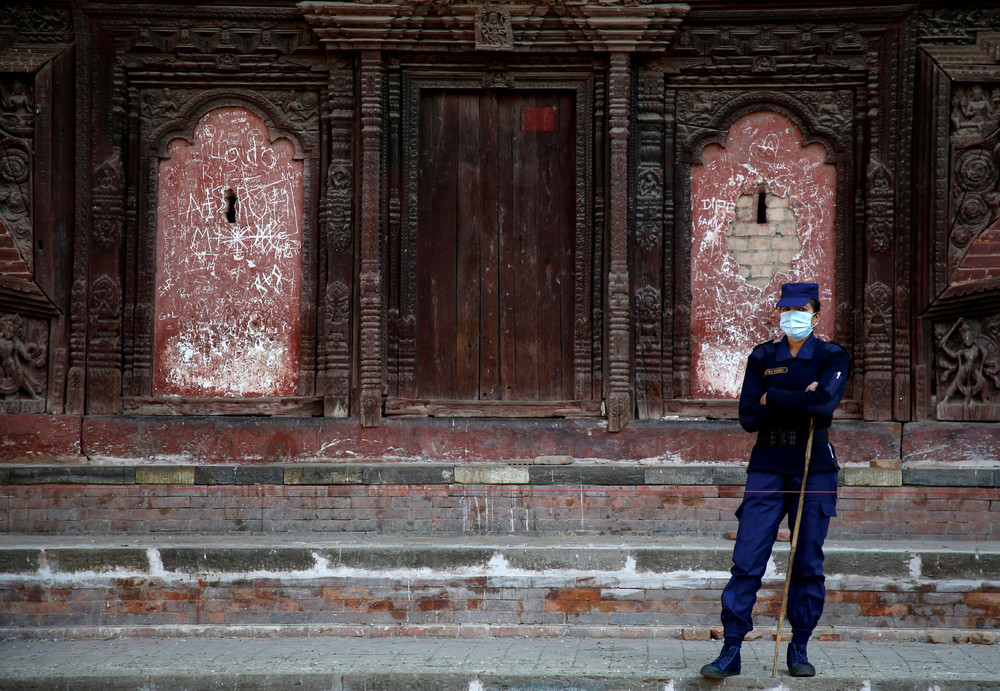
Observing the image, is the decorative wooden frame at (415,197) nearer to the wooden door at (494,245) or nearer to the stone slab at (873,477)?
the wooden door at (494,245)

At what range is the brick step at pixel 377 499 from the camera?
7848 mm

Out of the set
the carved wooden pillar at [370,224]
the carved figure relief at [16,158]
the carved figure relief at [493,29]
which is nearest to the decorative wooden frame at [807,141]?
the carved figure relief at [493,29]

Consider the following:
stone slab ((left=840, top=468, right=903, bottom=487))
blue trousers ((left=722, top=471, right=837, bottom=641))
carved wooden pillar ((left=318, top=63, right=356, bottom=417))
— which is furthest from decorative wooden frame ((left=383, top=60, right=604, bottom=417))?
blue trousers ((left=722, top=471, right=837, bottom=641))

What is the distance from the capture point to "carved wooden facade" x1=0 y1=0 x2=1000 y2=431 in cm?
823

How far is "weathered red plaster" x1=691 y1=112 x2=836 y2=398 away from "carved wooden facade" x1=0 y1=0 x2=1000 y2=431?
0.11 metres

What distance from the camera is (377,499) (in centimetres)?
793

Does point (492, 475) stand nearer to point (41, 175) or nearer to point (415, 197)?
point (415, 197)

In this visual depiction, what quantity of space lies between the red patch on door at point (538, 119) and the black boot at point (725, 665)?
4.79m

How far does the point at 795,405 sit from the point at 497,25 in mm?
4470

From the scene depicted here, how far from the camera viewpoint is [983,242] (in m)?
8.15

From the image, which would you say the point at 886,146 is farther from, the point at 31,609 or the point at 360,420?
the point at 31,609

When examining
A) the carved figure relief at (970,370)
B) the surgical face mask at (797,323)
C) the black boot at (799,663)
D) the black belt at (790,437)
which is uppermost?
the surgical face mask at (797,323)

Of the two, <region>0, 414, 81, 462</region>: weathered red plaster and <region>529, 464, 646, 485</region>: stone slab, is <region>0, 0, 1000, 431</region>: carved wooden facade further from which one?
<region>529, 464, 646, 485</region>: stone slab

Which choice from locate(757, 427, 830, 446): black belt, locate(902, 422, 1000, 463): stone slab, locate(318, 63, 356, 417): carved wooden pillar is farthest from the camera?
locate(318, 63, 356, 417): carved wooden pillar
